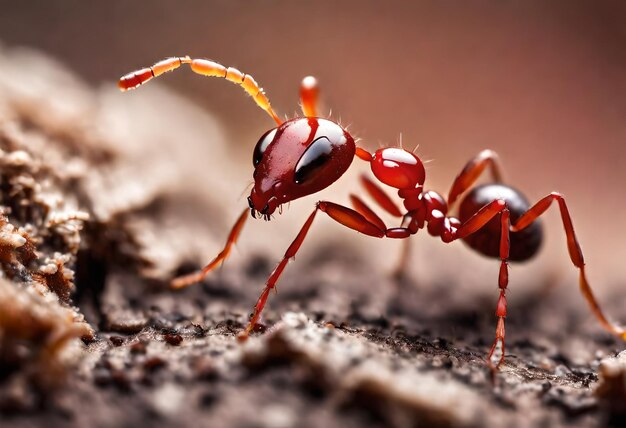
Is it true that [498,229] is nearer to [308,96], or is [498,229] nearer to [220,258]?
[308,96]

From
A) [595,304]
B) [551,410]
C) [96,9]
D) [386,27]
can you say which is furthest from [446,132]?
[551,410]

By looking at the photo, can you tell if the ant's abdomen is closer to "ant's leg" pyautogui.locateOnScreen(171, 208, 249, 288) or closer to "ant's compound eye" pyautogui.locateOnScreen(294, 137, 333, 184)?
"ant's compound eye" pyautogui.locateOnScreen(294, 137, 333, 184)

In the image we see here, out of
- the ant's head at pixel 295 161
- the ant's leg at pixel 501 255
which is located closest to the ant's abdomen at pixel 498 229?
the ant's leg at pixel 501 255

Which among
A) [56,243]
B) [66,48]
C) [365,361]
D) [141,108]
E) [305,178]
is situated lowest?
[365,361]

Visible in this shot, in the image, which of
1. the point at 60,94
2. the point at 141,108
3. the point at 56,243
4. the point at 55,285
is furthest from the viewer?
the point at 141,108

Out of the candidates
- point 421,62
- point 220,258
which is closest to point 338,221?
point 220,258

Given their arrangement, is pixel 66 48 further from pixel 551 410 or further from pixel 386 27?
pixel 551 410

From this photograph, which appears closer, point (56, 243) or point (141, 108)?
point (56, 243)
